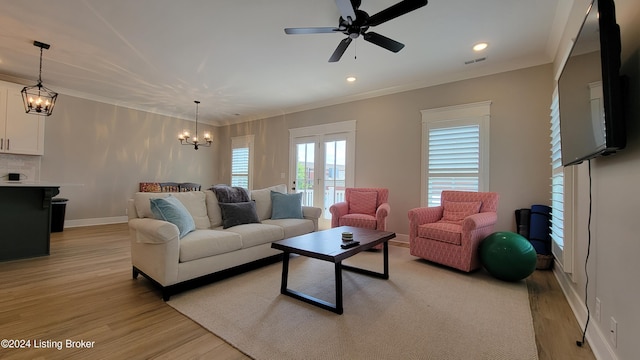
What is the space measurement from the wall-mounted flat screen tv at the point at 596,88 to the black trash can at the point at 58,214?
7.09 meters

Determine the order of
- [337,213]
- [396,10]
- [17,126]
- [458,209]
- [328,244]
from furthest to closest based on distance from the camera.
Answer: [17,126]
[337,213]
[458,209]
[328,244]
[396,10]

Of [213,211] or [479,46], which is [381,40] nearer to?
[479,46]

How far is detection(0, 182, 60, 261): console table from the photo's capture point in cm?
328

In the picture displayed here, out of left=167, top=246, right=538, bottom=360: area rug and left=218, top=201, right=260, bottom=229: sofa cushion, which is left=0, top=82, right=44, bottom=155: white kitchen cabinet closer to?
left=218, top=201, right=260, bottom=229: sofa cushion

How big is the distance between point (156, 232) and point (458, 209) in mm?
3489

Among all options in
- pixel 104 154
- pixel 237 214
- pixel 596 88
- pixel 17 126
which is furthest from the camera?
pixel 104 154

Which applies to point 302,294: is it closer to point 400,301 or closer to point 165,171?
point 400,301

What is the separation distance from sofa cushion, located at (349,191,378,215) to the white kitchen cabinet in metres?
5.66

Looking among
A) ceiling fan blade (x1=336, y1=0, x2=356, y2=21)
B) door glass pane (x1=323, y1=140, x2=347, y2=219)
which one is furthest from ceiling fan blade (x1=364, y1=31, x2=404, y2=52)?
door glass pane (x1=323, y1=140, x2=347, y2=219)

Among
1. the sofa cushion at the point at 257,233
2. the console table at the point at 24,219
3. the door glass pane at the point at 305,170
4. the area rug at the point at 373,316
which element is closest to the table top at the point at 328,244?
the area rug at the point at 373,316

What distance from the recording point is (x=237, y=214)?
3.40 m

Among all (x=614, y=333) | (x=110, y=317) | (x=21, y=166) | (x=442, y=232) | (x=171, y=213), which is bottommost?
(x=110, y=317)

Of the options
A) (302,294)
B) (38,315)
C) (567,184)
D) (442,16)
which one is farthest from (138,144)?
(567,184)

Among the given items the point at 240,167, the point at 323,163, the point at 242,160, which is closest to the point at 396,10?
the point at 323,163
